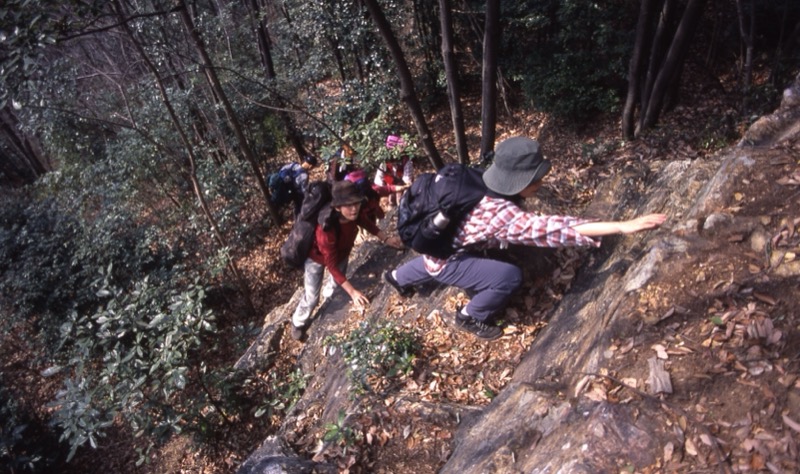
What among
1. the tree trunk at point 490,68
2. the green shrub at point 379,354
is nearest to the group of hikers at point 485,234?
the green shrub at point 379,354

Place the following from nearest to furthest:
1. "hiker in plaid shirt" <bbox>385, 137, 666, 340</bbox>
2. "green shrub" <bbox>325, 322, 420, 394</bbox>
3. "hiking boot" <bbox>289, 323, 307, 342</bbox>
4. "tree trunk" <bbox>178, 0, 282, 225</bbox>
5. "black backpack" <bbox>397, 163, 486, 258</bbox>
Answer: "hiker in plaid shirt" <bbox>385, 137, 666, 340</bbox>, "black backpack" <bbox>397, 163, 486, 258</bbox>, "green shrub" <bbox>325, 322, 420, 394</bbox>, "hiking boot" <bbox>289, 323, 307, 342</bbox>, "tree trunk" <bbox>178, 0, 282, 225</bbox>

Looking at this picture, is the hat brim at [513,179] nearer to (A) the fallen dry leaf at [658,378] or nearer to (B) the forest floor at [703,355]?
(B) the forest floor at [703,355]

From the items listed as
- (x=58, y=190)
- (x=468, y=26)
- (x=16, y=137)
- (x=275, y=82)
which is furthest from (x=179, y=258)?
(x=16, y=137)

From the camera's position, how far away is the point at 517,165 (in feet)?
9.96

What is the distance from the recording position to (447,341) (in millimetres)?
4234

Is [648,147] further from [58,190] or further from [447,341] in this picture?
[58,190]

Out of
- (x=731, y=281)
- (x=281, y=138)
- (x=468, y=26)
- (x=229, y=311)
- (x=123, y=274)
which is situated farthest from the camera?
Result: (x=281, y=138)

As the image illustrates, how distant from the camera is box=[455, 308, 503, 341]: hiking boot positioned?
403 cm

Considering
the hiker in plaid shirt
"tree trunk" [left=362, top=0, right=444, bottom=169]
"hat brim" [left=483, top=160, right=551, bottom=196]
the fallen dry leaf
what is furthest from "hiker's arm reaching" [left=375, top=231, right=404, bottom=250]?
the fallen dry leaf

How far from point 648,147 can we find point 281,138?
9.50 metres

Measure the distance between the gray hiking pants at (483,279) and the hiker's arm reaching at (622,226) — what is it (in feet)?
2.91

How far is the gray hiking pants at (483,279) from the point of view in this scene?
3.61m

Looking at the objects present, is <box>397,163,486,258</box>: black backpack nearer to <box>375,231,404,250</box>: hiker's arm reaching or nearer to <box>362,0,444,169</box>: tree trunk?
<box>375,231,404,250</box>: hiker's arm reaching

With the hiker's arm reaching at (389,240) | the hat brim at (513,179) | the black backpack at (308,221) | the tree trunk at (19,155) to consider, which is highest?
the tree trunk at (19,155)
